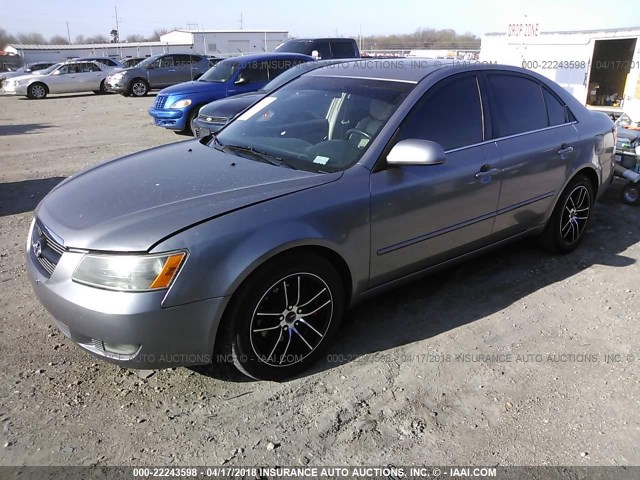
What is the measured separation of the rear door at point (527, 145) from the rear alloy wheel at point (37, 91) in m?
21.5

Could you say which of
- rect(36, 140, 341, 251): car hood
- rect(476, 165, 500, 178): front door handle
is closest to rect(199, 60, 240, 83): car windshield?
rect(36, 140, 341, 251): car hood

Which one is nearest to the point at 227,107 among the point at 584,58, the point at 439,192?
the point at 439,192

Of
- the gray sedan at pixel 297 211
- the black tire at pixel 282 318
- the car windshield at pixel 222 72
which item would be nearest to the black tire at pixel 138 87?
the car windshield at pixel 222 72

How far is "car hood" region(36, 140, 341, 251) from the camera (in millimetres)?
2578

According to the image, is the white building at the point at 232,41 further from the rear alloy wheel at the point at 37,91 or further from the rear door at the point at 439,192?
the rear door at the point at 439,192

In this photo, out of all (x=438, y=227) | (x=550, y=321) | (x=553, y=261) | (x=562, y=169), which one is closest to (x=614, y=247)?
(x=553, y=261)

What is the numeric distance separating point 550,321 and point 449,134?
4.95ft

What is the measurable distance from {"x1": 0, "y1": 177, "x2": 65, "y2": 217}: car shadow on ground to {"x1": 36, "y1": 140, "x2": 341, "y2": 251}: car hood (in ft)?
10.5

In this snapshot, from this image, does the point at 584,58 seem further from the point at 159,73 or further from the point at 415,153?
the point at 159,73

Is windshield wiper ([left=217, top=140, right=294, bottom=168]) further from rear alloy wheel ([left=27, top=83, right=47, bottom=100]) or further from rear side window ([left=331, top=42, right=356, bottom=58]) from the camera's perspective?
rear alloy wheel ([left=27, top=83, right=47, bottom=100])

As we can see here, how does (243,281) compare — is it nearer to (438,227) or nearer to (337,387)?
(337,387)

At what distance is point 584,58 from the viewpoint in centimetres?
1436

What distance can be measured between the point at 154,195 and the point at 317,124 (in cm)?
130

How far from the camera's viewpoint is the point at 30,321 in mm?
3572
